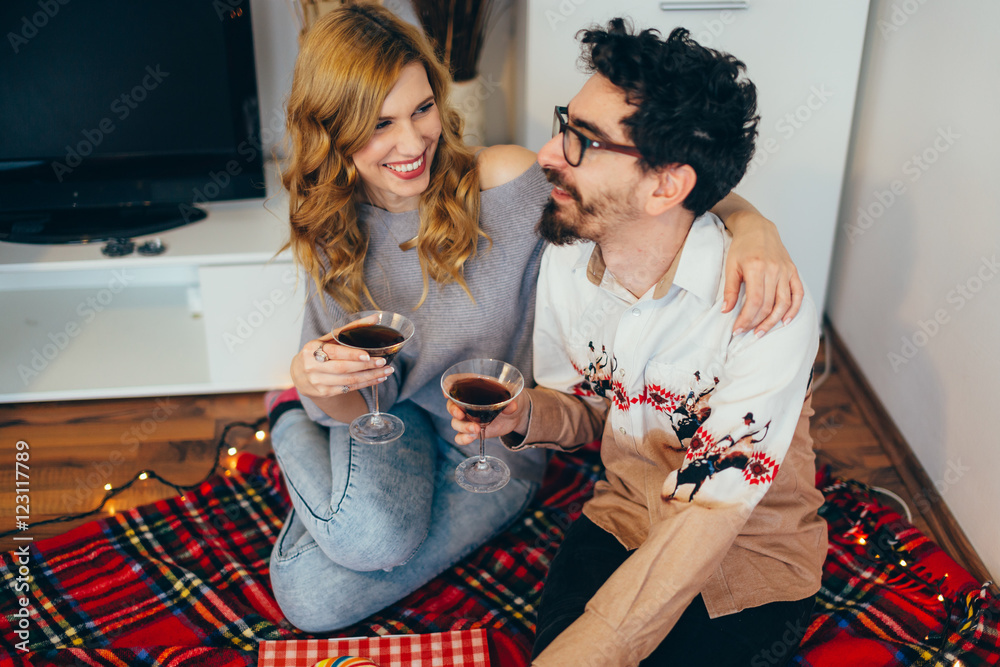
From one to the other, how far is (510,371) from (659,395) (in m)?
0.27

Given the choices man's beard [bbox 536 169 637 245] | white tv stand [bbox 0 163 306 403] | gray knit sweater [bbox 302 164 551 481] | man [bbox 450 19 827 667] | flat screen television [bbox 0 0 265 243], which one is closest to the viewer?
man [bbox 450 19 827 667]

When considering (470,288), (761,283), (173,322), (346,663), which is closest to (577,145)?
(761,283)

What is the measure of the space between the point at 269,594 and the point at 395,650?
361 mm

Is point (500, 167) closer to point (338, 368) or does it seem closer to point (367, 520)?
point (338, 368)

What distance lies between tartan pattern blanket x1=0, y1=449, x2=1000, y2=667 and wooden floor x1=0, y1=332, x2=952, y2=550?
129 mm

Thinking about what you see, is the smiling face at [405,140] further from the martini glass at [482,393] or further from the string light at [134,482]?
the string light at [134,482]

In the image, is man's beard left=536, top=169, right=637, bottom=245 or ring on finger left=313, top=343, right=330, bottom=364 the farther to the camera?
ring on finger left=313, top=343, right=330, bottom=364

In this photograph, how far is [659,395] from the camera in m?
1.39

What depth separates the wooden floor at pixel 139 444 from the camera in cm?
199

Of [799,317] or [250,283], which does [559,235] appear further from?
[250,283]

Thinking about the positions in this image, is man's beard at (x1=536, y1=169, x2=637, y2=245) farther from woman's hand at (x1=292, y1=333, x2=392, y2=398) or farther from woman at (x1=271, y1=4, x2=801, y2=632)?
woman's hand at (x1=292, y1=333, x2=392, y2=398)

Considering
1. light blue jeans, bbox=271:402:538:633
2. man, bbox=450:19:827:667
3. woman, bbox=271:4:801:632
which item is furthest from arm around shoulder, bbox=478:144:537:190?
A: light blue jeans, bbox=271:402:538:633

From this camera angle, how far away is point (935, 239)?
6.18ft

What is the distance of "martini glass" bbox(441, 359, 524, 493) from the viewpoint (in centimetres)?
130
